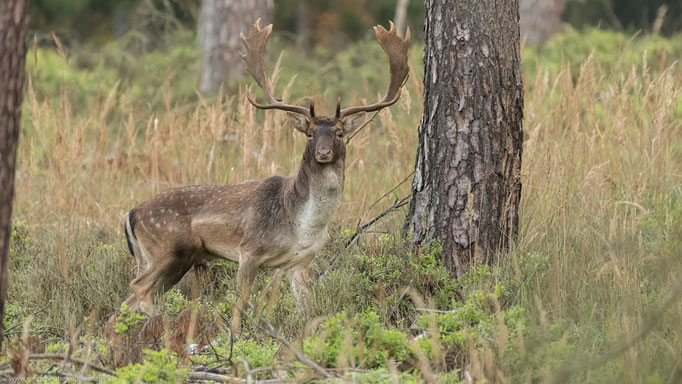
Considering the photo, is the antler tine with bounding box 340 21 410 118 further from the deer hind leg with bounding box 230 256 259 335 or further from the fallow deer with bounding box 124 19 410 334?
the deer hind leg with bounding box 230 256 259 335

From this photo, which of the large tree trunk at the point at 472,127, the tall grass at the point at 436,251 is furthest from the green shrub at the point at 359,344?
the large tree trunk at the point at 472,127

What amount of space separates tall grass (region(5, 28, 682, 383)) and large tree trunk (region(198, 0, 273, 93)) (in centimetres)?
434

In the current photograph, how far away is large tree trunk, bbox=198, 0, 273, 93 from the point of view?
45.3 feet

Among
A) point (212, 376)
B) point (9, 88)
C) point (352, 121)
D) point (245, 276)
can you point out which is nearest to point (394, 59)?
point (352, 121)

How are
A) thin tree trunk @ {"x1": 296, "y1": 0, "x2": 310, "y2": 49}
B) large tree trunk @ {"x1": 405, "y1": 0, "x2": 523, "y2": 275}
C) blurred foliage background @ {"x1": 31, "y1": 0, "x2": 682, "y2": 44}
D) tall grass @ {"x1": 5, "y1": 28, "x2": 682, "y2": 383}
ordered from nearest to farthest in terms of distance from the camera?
1. tall grass @ {"x1": 5, "y1": 28, "x2": 682, "y2": 383}
2. large tree trunk @ {"x1": 405, "y1": 0, "x2": 523, "y2": 275}
3. blurred foliage background @ {"x1": 31, "y1": 0, "x2": 682, "y2": 44}
4. thin tree trunk @ {"x1": 296, "y1": 0, "x2": 310, "y2": 49}

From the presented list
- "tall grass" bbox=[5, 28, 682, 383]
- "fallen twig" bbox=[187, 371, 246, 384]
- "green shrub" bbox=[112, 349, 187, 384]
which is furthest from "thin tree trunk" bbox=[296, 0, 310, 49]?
"green shrub" bbox=[112, 349, 187, 384]

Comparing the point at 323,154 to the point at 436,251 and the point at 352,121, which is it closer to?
the point at 352,121

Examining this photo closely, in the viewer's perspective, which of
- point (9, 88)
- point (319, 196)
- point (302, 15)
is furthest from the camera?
point (302, 15)

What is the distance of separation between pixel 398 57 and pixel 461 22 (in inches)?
27.0

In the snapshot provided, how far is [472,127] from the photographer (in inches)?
234

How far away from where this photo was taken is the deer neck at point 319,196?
6.34 meters

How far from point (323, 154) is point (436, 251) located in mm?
919

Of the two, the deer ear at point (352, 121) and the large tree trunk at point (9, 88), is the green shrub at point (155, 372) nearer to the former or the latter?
the large tree trunk at point (9, 88)

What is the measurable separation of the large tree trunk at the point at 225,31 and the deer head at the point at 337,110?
23.5 feet
